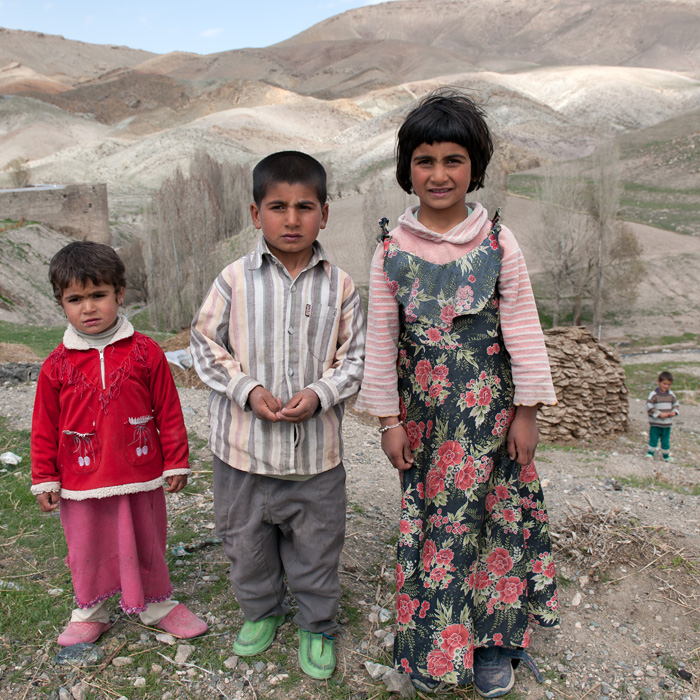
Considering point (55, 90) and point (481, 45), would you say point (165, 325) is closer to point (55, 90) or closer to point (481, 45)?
point (55, 90)

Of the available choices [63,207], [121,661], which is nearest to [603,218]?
[121,661]

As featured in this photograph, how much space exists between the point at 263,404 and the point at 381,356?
37 cm

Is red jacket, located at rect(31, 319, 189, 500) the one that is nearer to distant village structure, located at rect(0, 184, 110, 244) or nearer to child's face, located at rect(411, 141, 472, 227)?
child's face, located at rect(411, 141, 472, 227)

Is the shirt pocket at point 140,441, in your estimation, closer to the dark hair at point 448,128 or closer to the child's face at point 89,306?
the child's face at point 89,306

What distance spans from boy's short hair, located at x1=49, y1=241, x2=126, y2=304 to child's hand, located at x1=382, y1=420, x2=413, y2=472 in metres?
0.98

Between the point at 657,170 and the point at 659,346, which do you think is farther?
the point at 657,170

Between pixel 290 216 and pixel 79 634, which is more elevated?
pixel 290 216

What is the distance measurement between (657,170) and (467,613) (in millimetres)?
38945

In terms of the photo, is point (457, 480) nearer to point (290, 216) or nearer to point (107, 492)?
point (290, 216)

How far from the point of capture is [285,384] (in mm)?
1846

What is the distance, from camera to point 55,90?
74188 millimetres

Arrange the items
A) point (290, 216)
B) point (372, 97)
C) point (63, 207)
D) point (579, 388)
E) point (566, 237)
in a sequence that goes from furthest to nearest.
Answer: point (372, 97), point (63, 207), point (566, 237), point (579, 388), point (290, 216)

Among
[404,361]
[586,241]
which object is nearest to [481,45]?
[586,241]

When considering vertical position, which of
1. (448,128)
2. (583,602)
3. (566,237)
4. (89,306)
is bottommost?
(566,237)
